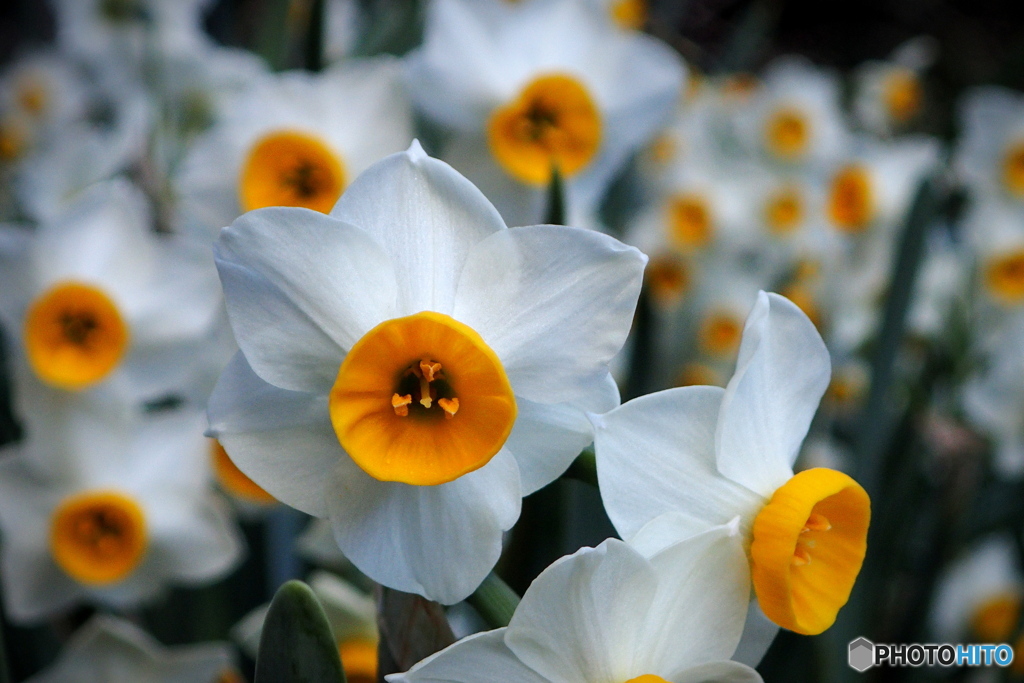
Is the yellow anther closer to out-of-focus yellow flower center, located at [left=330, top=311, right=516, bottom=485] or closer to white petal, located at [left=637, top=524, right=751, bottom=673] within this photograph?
out-of-focus yellow flower center, located at [left=330, top=311, right=516, bottom=485]

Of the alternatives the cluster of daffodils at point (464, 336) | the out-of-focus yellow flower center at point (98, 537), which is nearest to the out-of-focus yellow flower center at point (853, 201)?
the cluster of daffodils at point (464, 336)

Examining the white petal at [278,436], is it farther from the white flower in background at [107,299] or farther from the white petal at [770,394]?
the white flower in background at [107,299]

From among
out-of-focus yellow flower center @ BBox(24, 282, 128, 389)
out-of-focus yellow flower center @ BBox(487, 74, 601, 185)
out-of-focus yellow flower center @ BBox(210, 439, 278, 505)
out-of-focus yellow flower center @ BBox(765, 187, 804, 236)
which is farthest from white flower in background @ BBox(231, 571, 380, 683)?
out-of-focus yellow flower center @ BBox(765, 187, 804, 236)

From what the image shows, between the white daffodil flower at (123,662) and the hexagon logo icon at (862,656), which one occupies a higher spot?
the hexagon logo icon at (862,656)

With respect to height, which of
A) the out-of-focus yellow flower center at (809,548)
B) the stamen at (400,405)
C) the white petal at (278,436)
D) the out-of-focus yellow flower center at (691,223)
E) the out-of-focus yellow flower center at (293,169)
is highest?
the out-of-focus yellow flower center at (293,169)

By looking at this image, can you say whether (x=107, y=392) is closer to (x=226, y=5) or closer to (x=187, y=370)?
(x=187, y=370)

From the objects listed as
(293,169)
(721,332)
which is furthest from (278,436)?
(721,332)

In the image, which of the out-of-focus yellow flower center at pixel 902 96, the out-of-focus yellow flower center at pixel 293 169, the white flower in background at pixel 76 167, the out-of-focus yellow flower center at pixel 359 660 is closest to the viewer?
the out-of-focus yellow flower center at pixel 359 660

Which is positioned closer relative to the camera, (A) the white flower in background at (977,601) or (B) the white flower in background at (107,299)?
(B) the white flower in background at (107,299)
